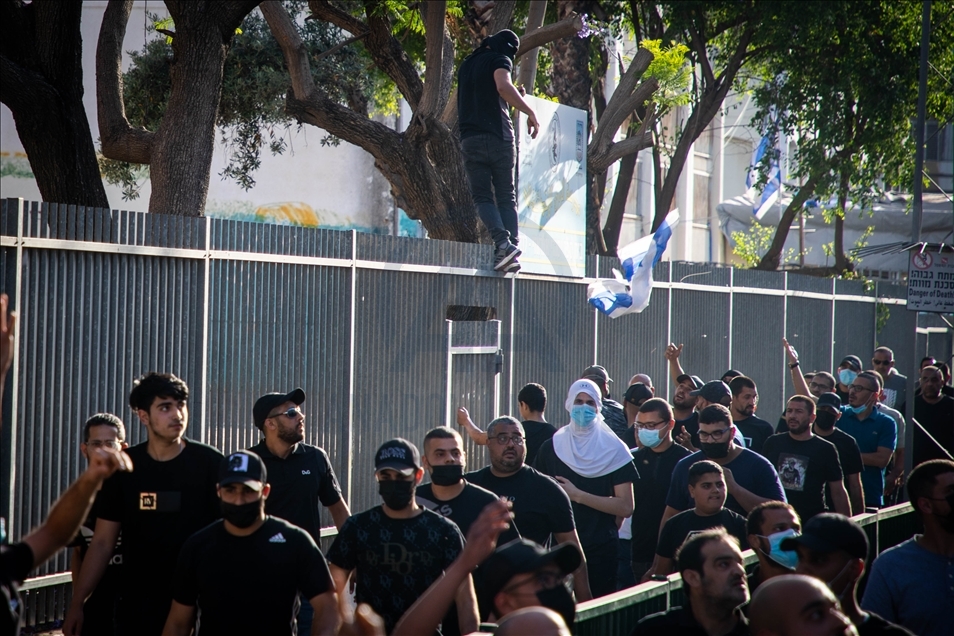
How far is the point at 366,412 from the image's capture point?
31.5 feet

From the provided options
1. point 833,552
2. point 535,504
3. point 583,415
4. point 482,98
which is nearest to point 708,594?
point 833,552

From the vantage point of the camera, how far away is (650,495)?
8297 millimetres

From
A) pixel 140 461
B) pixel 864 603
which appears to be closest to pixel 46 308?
pixel 140 461

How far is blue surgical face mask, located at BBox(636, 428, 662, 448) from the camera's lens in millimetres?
8281

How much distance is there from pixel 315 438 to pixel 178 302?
5.43 ft

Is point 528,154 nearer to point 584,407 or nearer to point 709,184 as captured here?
point 584,407

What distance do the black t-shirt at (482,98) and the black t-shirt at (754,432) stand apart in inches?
147

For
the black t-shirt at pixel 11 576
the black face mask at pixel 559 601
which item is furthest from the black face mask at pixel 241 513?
the black face mask at pixel 559 601

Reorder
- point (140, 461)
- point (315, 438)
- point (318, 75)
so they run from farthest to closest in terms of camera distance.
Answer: point (318, 75), point (315, 438), point (140, 461)

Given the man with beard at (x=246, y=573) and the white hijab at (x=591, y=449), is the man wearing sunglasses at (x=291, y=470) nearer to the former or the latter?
the man with beard at (x=246, y=573)

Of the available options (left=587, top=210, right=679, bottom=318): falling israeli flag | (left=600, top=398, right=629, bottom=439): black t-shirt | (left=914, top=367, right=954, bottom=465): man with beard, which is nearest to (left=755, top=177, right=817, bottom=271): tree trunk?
A: (left=914, top=367, right=954, bottom=465): man with beard

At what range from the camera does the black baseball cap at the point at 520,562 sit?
158 inches

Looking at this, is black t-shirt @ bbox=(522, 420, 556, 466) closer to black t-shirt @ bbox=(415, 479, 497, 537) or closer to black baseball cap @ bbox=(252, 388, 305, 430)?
black baseball cap @ bbox=(252, 388, 305, 430)

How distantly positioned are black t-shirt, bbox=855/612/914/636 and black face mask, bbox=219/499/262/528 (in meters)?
2.54
